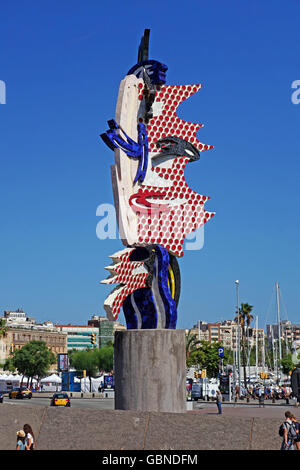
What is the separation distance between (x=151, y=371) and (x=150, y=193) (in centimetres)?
536

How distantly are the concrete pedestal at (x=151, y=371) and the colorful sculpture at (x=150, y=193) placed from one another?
1072 millimetres

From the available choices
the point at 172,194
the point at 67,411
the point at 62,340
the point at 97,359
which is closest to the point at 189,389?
the point at 172,194

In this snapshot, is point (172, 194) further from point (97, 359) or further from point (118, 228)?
point (97, 359)

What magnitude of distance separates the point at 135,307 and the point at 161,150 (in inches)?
192

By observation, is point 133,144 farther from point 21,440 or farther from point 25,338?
point 25,338

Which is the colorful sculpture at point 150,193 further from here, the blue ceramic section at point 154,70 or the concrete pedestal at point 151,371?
the concrete pedestal at point 151,371

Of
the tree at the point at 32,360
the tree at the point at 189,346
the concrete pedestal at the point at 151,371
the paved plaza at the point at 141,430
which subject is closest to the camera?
the paved plaza at the point at 141,430

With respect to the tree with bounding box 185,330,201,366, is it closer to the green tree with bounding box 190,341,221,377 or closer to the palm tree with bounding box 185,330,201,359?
the palm tree with bounding box 185,330,201,359

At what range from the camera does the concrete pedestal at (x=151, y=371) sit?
65.5 feet

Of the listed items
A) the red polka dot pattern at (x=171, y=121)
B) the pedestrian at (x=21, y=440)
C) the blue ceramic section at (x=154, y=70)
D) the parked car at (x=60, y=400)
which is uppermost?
the blue ceramic section at (x=154, y=70)

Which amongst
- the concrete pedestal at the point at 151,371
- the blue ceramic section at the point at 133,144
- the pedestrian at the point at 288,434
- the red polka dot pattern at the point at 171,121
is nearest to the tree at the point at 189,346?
the red polka dot pattern at the point at 171,121

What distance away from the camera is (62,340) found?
180 meters

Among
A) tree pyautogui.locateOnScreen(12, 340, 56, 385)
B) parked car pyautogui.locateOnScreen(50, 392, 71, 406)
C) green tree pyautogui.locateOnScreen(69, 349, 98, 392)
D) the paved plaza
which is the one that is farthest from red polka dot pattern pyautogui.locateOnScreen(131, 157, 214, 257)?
green tree pyautogui.locateOnScreen(69, 349, 98, 392)

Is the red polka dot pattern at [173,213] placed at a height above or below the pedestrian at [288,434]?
above
